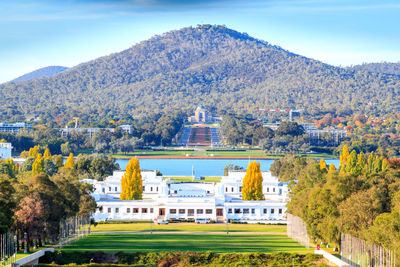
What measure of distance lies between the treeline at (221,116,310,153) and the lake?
1192 cm

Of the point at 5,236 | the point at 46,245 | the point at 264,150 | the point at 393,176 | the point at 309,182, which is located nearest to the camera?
the point at 5,236

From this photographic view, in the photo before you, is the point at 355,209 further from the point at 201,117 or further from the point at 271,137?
the point at 201,117

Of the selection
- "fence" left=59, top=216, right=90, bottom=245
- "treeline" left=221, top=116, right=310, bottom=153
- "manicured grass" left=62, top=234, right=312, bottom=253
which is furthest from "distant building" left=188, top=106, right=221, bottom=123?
"manicured grass" left=62, top=234, right=312, bottom=253

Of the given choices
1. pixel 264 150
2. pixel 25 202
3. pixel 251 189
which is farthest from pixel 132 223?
pixel 264 150

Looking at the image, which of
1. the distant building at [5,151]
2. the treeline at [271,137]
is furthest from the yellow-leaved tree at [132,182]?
the treeline at [271,137]

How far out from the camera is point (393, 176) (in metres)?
36.0

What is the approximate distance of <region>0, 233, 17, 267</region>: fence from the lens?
2736cm

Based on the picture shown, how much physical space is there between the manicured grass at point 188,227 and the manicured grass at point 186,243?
2.80 m

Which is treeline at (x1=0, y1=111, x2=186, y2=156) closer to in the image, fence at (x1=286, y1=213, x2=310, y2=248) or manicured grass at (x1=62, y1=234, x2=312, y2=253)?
manicured grass at (x1=62, y1=234, x2=312, y2=253)

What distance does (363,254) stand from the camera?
29.8 meters

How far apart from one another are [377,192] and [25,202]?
1536 centimetres

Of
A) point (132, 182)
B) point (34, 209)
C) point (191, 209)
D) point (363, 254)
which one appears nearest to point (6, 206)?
point (34, 209)

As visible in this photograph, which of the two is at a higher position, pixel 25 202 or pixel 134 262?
pixel 25 202

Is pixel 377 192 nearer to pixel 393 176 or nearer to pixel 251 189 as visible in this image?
pixel 393 176
